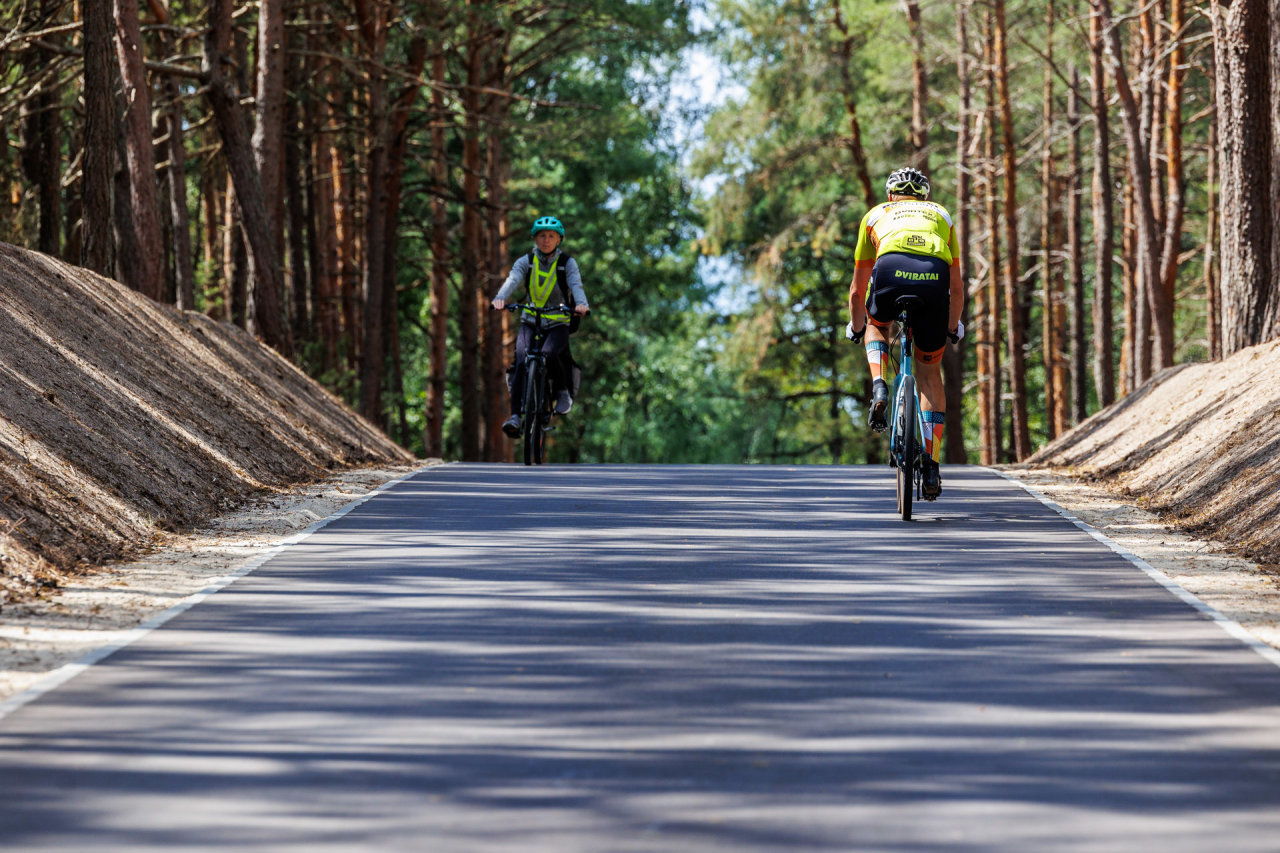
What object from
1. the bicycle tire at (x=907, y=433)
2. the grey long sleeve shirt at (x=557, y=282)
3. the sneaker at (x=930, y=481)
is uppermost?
the grey long sleeve shirt at (x=557, y=282)

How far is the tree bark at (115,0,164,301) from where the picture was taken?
22.1m

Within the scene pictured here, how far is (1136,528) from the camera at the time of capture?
12.6m

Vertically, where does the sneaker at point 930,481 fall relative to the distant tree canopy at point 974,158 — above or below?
below

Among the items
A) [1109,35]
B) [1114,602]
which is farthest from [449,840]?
[1109,35]

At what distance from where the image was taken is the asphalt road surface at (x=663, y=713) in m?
5.24

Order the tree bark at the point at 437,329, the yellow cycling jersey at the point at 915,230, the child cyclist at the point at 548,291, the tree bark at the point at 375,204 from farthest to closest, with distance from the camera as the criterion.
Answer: the tree bark at the point at 437,329 → the tree bark at the point at 375,204 → the child cyclist at the point at 548,291 → the yellow cycling jersey at the point at 915,230

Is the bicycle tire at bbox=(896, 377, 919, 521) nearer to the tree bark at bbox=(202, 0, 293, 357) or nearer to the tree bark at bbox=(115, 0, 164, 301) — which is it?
the tree bark at bbox=(115, 0, 164, 301)

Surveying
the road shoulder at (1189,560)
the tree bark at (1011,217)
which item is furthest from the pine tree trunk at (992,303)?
the road shoulder at (1189,560)

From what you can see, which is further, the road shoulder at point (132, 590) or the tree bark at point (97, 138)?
the tree bark at point (97, 138)

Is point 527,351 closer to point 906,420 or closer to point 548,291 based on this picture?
point 548,291

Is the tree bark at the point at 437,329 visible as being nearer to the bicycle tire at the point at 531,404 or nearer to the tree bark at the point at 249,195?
the tree bark at the point at 249,195

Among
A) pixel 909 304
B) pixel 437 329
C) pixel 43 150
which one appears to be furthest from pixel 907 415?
pixel 437 329

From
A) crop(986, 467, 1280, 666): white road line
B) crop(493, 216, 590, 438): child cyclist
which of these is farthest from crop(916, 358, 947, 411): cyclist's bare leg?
crop(493, 216, 590, 438): child cyclist

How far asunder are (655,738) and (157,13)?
2489 cm
